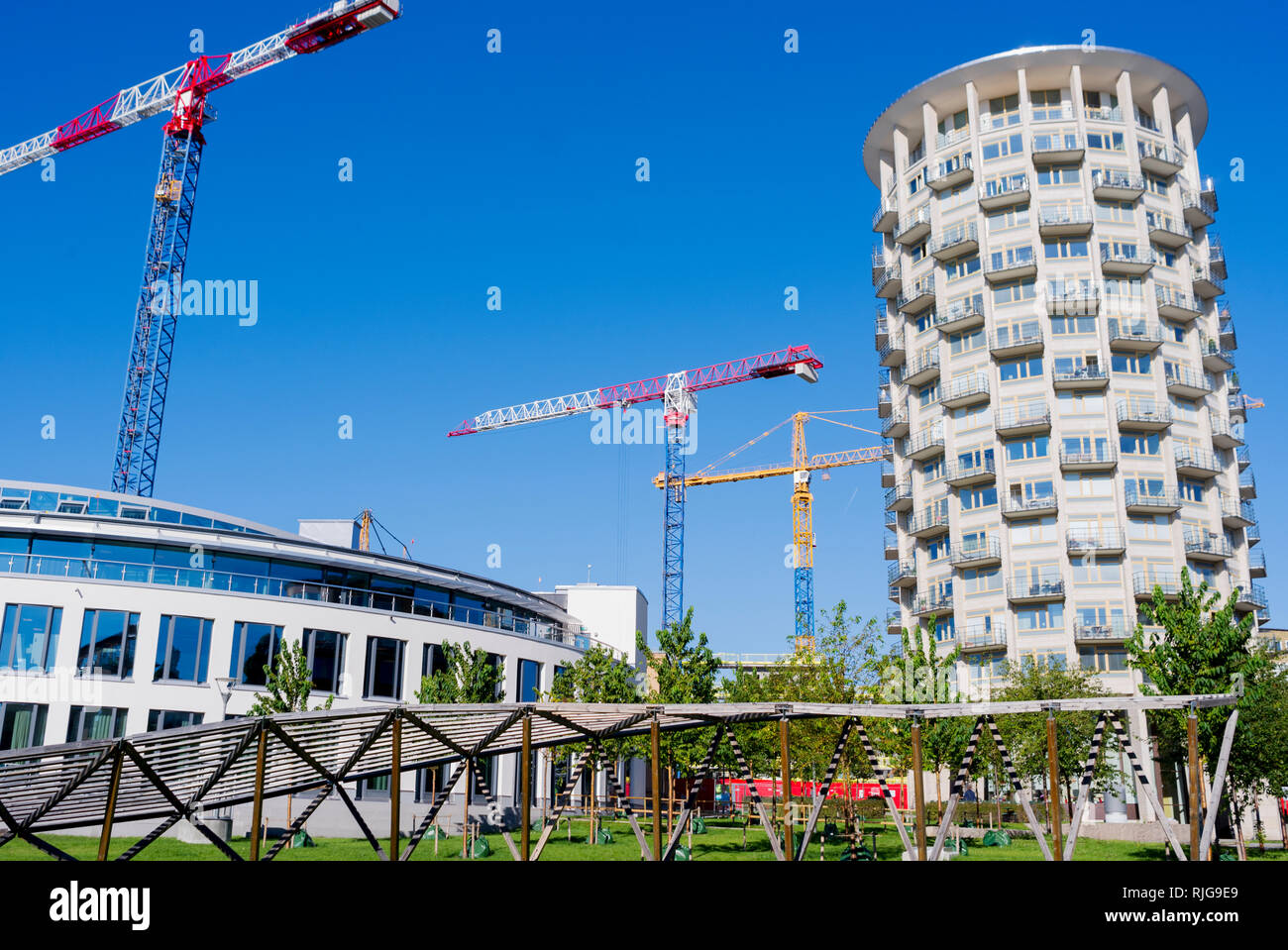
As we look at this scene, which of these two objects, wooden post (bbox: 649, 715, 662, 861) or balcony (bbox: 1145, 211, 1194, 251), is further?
balcony (bbox: 1145, 211, 1194, 251)

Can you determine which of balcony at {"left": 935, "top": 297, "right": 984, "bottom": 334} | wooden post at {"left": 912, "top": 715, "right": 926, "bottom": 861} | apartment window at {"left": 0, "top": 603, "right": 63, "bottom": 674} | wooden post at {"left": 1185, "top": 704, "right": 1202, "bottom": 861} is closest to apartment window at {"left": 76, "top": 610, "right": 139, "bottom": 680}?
apartment window at {"left": 0, "top": 603, "right": 63, "bottom": 674}

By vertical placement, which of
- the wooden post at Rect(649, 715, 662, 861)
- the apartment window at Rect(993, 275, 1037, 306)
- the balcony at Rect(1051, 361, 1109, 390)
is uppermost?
the apartment window at Rect(993, 275, 1037, 306)

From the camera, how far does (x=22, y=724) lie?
139 ft

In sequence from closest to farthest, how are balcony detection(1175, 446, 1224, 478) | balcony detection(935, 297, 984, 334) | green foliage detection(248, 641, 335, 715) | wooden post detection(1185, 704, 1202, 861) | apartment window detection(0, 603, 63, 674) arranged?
1. wooden post detection(1185, 704, 1202, 861)
2. green foliage detection(248, 641, 335, 715)
3. apartment window detection(0, 603, 63, 674)
4. balcony detection(1175, 446, 1224, 478)
5. balcony detection(935, 297, 984, 334)

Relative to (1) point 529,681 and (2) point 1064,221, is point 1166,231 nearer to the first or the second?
(2) point 1064,221

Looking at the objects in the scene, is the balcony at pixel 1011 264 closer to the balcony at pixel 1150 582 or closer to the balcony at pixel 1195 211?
the balcony at pixel 1195 211

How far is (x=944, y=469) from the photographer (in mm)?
72562

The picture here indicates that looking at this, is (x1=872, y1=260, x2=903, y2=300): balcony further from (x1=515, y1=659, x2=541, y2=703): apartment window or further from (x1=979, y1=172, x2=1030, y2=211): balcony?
(x1=515, y1=659, x2=541, y2=703): apartment window

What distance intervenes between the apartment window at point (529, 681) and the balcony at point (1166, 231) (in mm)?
49171

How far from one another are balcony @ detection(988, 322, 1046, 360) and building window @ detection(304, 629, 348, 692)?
4538 cm

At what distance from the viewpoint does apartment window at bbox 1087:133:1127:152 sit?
7162 centimetres
